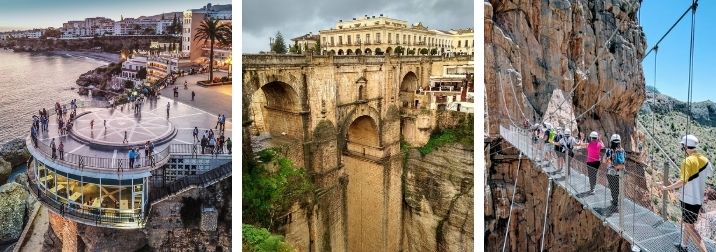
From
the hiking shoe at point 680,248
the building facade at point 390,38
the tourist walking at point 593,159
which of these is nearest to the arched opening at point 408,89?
the building facade at point 390,38

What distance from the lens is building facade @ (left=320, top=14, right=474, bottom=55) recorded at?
790 cm

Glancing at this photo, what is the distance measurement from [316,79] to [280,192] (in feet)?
5.96

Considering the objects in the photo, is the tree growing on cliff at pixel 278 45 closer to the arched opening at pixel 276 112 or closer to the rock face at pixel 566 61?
the arched opening at pixel 276 112

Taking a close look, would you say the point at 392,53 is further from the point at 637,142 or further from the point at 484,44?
the point at 637,142

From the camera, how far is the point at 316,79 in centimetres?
826

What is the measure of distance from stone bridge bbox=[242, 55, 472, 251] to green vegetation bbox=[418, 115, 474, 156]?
1.72 feet

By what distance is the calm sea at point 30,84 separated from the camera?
20.8 feet

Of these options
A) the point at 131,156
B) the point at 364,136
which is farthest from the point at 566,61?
the point at 131,156

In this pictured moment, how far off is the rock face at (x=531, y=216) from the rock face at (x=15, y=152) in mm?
6262

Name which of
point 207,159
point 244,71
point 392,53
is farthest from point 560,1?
point 207,159

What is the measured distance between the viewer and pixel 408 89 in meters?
9.12

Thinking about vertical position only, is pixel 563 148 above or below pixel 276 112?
below

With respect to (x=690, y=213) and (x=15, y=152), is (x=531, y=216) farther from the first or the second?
(x=15, y=152)

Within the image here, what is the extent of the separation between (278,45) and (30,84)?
3.12 m
